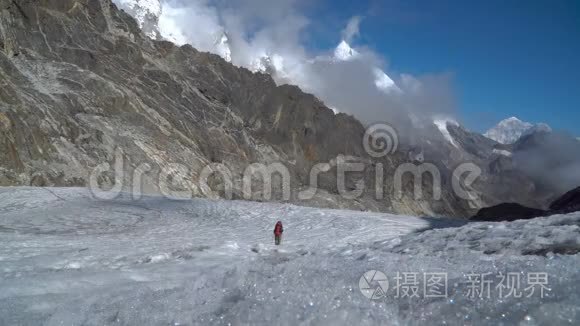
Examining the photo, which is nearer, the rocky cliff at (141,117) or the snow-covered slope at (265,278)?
the snow-covered slope at (265,278)

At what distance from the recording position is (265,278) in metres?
7.28

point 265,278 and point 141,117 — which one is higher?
point 141,117

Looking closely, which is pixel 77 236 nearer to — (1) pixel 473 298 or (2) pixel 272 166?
(1) pixel 473 298

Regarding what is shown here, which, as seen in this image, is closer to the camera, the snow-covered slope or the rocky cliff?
the snow-covered slope

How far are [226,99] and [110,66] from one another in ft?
133

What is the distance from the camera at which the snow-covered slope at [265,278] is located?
5.59 metres

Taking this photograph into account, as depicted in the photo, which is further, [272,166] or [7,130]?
[272,166]

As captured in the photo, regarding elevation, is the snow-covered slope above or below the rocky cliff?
A: below

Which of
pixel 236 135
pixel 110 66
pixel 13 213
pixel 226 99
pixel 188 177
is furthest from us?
pixel 226 99

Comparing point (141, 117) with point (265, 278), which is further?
point (141, 117)

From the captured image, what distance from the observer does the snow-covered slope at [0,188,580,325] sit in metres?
5.59

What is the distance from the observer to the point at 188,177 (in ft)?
225

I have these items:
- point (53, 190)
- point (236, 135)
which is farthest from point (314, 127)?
point (53, 190)

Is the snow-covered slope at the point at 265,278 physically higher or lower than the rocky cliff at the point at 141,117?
lower
